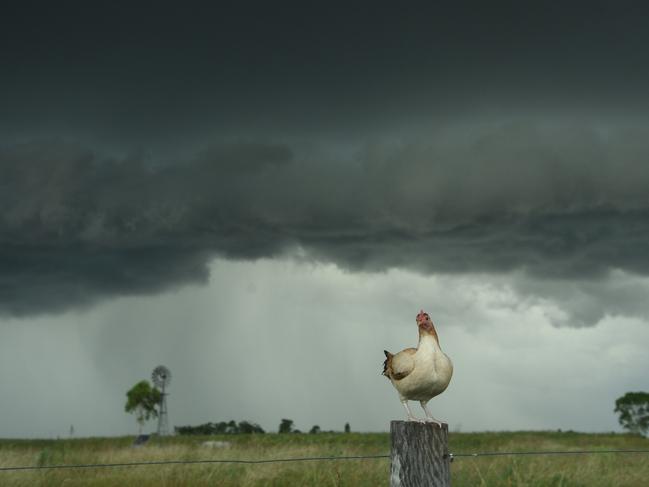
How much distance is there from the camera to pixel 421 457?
5406 mm

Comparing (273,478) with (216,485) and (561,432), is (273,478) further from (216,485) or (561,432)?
(561,432)

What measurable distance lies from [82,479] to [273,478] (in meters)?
3.78

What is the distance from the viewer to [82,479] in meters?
13.7

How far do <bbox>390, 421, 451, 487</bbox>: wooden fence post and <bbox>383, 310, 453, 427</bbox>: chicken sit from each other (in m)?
0.09

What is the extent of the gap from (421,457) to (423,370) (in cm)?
66

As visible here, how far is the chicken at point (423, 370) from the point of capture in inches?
218

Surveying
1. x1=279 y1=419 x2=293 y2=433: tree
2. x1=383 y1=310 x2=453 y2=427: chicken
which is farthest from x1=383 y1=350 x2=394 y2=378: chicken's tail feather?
x1=279 y1=419 x2=293 y2=433: tree

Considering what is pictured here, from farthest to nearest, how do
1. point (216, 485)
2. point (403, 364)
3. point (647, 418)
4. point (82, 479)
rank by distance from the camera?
1. point (647, 418)
2. point (82, 479)
3. point (216, 485)
4. point (403, 364)

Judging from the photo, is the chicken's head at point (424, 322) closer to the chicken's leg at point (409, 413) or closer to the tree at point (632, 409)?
the chicken's leg at point (409, 413)

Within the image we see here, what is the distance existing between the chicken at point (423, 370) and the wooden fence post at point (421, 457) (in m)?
0.09

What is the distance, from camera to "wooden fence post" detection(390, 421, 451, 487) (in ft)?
17.7

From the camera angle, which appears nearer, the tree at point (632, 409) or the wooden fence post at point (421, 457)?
the wooden fence post at point (421, 457)

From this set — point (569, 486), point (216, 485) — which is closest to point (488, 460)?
point (569, 486)

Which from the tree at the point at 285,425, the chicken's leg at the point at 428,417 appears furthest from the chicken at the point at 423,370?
the tree at the point at 285,425
